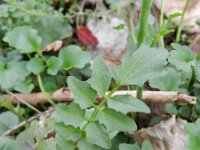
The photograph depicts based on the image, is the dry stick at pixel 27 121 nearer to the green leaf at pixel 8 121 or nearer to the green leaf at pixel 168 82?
the green leaf at pixel 8 121

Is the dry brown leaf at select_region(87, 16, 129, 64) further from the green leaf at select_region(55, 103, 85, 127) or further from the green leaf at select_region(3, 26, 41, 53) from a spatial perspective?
the green leaf at select_region(55, 103, 85, 127)

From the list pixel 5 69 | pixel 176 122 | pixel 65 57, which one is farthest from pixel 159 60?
pixel 5 69

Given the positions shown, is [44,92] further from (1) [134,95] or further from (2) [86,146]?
(2) [86,146]

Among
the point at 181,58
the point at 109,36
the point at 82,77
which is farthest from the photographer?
the point at 109,36

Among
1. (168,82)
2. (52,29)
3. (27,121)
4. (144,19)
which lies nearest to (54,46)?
(52,29)

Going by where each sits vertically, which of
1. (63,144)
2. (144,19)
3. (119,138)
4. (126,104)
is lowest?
(119,138)

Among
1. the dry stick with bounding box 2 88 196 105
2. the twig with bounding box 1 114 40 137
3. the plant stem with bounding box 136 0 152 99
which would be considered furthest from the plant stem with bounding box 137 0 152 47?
the twig with bounding box 1 114 40 137
